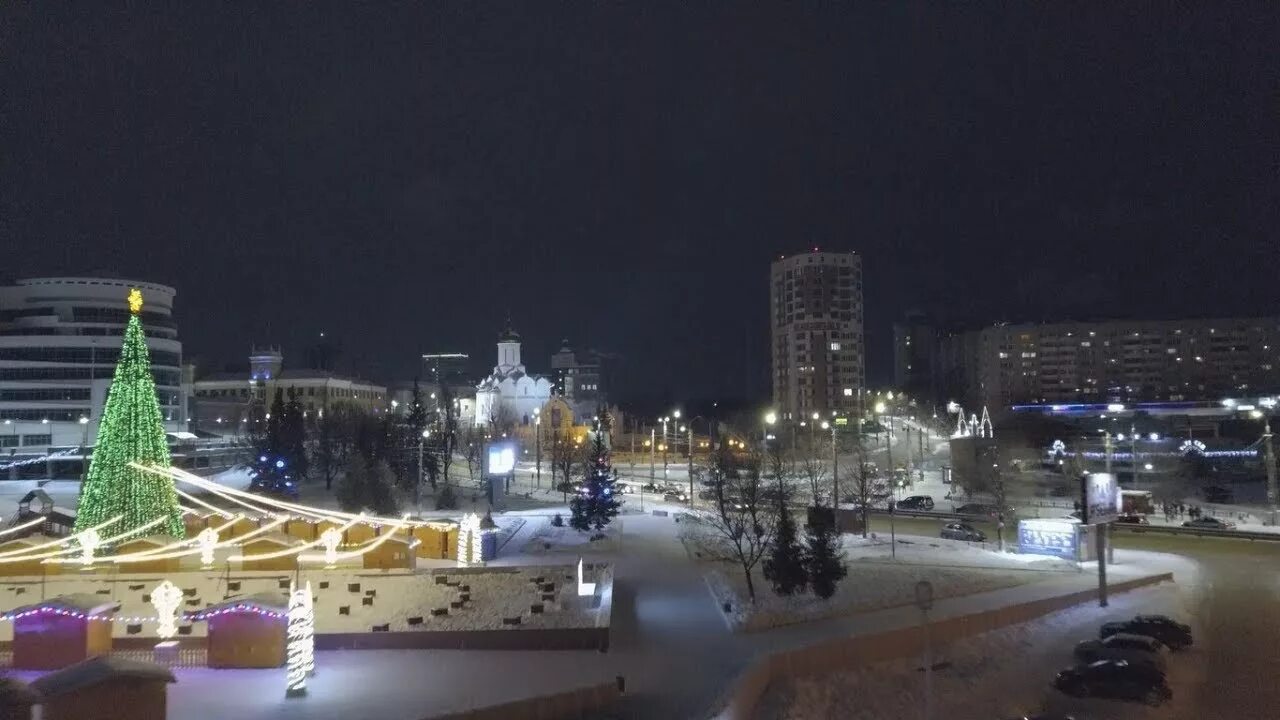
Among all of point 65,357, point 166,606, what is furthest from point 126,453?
point 65,357

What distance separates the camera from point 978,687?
14078 millimetres

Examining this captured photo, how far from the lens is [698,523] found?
2908 cm

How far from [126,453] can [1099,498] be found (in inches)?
830

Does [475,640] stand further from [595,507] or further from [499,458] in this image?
[499,458]

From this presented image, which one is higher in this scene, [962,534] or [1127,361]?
[1127,361]

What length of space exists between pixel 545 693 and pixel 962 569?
47.7 feet

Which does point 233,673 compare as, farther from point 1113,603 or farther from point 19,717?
point 1113,603

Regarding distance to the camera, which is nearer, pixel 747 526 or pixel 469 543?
pixel 469 543

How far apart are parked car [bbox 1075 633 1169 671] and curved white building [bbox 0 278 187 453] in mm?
50827

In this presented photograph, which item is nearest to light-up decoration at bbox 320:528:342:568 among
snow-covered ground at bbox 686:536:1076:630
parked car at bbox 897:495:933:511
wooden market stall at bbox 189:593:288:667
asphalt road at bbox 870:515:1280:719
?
wooden market stall at bbox 189:593:288:667

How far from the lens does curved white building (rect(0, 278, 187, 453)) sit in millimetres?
51562

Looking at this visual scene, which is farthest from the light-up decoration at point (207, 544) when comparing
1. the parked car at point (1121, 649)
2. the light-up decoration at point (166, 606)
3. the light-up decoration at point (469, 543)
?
the parked car at point (1121, 649)

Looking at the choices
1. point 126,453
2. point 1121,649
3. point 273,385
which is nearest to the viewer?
point 1121,649

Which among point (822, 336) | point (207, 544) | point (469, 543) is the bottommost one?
point (469, 543)
